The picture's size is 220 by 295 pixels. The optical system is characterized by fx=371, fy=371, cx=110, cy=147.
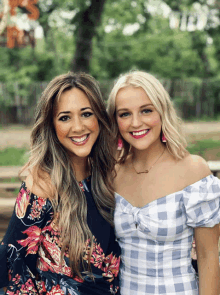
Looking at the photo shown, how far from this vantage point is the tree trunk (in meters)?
9.41

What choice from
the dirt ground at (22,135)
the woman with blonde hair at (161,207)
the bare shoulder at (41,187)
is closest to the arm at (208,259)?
the woman with blonde hair at (161,207)

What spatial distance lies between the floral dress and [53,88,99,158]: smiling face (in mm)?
323

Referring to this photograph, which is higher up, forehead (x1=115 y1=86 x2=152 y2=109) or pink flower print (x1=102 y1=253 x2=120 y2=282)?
forehead (x1=115 y1=86 x2=152 y2=109)

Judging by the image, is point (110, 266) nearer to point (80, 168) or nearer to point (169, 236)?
point (169, 236)

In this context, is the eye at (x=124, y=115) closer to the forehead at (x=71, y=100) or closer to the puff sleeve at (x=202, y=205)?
the forehead at (x=71, y=100)

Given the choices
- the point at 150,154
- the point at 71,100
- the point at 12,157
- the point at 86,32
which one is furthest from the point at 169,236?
the point at 86,32

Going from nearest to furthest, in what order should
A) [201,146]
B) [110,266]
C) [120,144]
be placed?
[110,266]
[120,144]
[201,146]

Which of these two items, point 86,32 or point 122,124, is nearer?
point 122,124

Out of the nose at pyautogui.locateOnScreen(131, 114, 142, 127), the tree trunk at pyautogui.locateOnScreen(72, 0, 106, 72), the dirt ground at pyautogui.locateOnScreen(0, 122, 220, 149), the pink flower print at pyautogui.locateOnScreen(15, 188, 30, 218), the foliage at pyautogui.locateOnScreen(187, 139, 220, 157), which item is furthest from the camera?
the dirt ground at pyautogui.locateOnScreen(0, 122, 220, 149)

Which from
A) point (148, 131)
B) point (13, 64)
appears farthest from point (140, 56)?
point (148, 131)

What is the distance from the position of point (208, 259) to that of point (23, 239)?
3.10 feet

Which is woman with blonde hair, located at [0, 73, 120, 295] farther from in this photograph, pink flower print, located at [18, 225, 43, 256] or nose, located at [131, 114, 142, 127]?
nose, located at [131, 114, 142, 127]

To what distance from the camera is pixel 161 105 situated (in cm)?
202

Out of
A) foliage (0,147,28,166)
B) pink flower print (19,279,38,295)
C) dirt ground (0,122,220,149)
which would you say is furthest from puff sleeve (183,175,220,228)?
dirt ground (0,122,220,149)
